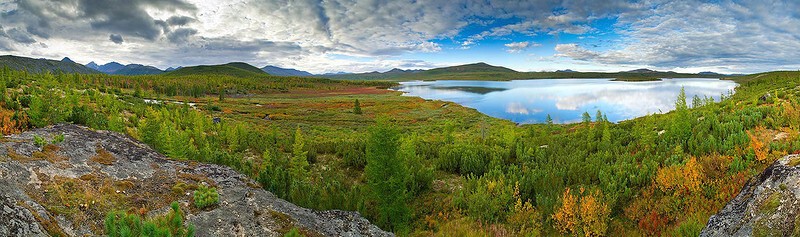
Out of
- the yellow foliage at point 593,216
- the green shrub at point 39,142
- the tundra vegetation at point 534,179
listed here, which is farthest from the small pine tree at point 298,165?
the yellow foliage at point 593,216

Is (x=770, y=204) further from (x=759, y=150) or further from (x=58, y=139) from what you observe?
(x=58, y=139)

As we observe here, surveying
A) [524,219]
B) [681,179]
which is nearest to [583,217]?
[524,219]

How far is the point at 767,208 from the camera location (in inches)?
200

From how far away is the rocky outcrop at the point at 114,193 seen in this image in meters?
5.71

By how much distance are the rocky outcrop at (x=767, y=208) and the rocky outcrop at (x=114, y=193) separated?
6.41m

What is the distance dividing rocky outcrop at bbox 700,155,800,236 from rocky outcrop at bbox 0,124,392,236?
6406 millimetres

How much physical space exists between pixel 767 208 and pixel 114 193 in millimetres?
11292

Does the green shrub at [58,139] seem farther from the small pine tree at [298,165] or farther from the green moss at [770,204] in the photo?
the green moss at [770,204]

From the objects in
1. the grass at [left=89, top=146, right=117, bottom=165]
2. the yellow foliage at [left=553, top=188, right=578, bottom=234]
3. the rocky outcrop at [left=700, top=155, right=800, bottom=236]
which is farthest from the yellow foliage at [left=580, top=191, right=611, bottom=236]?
the grass at [left=89, top=146, right=117, bottom=165]

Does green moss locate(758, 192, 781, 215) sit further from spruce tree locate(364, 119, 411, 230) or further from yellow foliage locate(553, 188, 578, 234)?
spruce tree locate(364, 119, 411, 230)

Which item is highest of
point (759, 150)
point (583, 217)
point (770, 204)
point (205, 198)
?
point (770, 204)

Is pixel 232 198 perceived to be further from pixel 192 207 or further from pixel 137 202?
pixel 137 202

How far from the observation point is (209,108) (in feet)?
195

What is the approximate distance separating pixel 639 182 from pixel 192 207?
1152 centimetres
